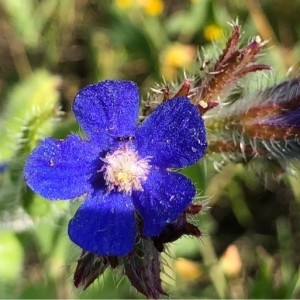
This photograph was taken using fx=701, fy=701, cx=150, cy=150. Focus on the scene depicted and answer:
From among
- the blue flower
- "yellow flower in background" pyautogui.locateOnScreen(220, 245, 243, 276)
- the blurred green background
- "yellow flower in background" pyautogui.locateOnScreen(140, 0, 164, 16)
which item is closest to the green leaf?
the blurred green background

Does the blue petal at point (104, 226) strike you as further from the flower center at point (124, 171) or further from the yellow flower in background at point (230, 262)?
the yellow flower in background at point (230, 262)

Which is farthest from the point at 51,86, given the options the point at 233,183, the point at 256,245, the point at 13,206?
the point at 256,245

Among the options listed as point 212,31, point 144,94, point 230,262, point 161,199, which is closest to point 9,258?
point 230,262

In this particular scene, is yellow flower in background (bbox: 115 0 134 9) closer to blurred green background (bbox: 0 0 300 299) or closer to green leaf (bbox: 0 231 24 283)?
blurred green background (bbox: 0 0 300 299)

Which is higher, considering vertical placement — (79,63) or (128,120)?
(128,120)

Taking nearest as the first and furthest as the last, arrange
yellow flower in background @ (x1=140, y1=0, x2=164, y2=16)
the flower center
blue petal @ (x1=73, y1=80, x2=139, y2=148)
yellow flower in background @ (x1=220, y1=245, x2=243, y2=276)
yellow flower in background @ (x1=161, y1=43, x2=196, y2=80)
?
blue petal @ (x1=73, y1=80, x2=139, y2=148)
the flower center
yellow flower in background @ (x1=220, y1=245, x2=243, y2=276)
yellow flower in background @ (x1=161, y1=43, x2=196, y2=80)
yellow flower in background @ (x1=140, y1=0, x2=164, y2=16)

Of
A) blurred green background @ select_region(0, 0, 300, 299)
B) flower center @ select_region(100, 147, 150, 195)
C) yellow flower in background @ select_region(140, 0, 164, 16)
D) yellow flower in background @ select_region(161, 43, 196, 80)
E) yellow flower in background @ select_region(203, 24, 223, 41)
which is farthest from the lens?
yellow flower in background @ select_region(140, 0, 164, 16)

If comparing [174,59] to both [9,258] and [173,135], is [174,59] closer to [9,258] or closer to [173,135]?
[9,258]

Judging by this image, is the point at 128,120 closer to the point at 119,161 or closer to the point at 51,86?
the point at 119,161
